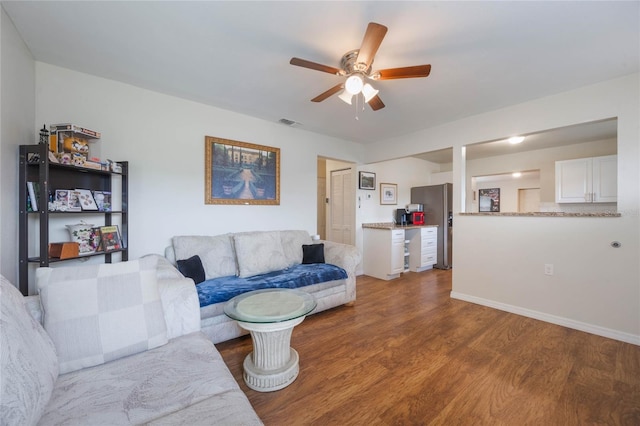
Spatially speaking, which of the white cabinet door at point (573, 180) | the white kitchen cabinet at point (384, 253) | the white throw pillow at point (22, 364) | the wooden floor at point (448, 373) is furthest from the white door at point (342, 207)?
the white throw pillow at point (22, 364)

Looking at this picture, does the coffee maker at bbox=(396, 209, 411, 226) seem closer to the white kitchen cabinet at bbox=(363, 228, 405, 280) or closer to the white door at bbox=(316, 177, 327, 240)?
the white kitchen cabinet at bbox=(363, 228, 405, 280)

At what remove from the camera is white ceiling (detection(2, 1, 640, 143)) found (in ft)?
4.98

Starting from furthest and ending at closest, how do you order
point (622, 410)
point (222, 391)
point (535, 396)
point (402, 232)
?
1. point (402, 232)
2. point (535, 396)
3. point (622, 410)
4. point (222, 391)

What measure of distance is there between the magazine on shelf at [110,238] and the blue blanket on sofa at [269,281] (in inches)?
30.7

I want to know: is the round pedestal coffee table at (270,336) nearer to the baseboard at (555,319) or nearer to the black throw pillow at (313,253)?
the black throw pillow at (313,253)

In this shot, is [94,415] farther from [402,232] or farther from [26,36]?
[402,232]

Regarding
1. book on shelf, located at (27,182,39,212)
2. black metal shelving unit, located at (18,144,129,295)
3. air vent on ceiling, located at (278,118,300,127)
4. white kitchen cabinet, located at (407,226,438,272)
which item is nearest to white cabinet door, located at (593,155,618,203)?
white kitchen cabinet, located at (407,226,438,272)

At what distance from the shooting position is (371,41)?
151 centimetres

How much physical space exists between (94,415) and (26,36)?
2495 millimetres

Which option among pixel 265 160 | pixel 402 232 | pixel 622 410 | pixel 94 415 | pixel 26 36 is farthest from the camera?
pixel 402 232

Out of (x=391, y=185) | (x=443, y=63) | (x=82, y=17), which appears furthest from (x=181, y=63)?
(x=391, y=185)

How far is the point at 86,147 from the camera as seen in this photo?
209 cm

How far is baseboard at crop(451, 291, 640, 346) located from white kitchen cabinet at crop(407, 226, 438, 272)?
1.44 m

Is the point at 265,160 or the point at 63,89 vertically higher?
the point at 63,89
